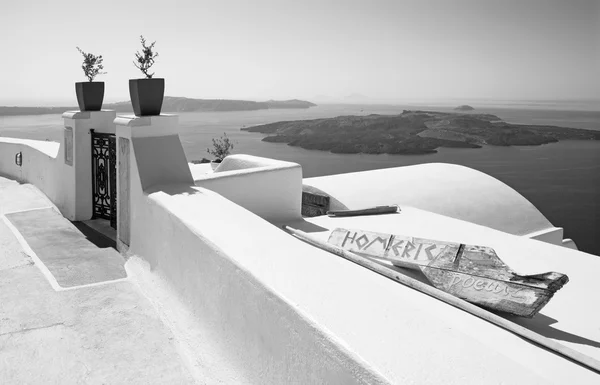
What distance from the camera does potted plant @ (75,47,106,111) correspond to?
24.6 ft

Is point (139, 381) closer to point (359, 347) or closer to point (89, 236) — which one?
point (359, 347)

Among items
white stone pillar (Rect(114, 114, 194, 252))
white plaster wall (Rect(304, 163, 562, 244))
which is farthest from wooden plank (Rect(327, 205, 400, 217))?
white stone pillar (Rect(114, 114, 194, 252))

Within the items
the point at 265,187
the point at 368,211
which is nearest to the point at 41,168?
the point at 265,187

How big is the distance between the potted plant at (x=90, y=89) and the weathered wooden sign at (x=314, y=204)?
166 inches

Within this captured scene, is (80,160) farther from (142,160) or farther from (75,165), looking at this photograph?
(142,160)

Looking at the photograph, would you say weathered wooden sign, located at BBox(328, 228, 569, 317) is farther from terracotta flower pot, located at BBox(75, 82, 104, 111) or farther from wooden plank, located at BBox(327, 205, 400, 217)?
terracotta flower pot, located at BBox(75, 82, 104, 111)

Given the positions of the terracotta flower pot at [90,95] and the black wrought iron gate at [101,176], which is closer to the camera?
the black wrought iron gate at [101,176]

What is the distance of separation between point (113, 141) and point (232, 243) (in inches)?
148

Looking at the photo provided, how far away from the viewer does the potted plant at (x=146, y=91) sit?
19.0 ft

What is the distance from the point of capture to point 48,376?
11.3ft

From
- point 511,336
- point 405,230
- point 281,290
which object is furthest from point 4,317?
point 405,230

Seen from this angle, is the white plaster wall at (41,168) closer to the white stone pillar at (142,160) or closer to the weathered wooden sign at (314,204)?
the white stone pillar at (142,160)

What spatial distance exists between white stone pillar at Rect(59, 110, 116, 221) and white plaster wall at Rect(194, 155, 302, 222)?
1.76m

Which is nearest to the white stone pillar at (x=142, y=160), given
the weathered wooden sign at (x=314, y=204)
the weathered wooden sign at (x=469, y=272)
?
the weathered wooden sign at (x=469, y=272)
